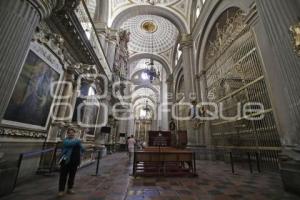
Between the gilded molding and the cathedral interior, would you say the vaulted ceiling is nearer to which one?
the cathedral interior

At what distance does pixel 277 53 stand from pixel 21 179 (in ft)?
21.4

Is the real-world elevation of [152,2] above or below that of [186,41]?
above

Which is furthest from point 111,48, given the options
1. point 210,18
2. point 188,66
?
point 210,18

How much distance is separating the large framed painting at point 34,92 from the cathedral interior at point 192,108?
0.03 metres

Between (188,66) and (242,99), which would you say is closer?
(242,99)

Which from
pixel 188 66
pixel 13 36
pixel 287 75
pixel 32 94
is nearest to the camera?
pixel 13 36

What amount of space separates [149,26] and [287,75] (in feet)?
→ 61.2

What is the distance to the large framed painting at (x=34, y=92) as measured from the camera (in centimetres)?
324

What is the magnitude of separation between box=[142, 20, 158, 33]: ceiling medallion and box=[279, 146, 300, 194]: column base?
62.7 ft

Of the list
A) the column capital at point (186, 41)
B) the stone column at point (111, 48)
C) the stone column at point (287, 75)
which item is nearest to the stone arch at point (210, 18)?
the column capital at point (186, 41)

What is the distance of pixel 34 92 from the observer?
12.3 ft

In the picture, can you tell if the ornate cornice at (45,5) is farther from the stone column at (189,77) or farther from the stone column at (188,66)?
the stone column at (188,66)

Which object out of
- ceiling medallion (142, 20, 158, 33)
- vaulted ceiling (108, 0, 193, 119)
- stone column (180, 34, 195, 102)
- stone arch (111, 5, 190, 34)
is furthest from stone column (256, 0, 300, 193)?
ceiling medallion (142, 20, 158, 33)

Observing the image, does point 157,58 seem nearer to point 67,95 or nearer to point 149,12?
point 149,12
